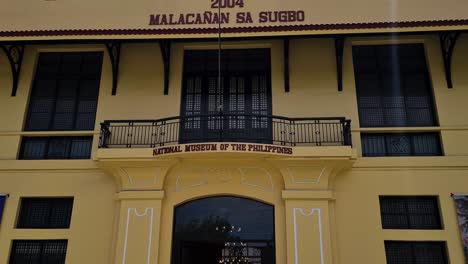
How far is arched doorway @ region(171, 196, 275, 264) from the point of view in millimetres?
10219

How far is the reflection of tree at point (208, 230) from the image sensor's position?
10367 millimetres

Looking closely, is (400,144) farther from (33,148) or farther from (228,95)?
(33,148)

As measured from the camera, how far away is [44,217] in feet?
35.4

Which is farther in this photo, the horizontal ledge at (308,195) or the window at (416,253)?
the horizontal ledge at (308,195)

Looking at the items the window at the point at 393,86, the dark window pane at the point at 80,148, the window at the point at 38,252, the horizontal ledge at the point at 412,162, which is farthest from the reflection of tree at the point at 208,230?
the window at the point at 393,86

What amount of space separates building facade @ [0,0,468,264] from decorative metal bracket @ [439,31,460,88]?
6cm

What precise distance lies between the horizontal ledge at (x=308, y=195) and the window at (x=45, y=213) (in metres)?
5.86

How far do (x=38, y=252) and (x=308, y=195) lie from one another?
7.11 meters

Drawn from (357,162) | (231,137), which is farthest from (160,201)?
(357,162)

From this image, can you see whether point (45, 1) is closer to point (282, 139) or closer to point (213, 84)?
point (213, 84)

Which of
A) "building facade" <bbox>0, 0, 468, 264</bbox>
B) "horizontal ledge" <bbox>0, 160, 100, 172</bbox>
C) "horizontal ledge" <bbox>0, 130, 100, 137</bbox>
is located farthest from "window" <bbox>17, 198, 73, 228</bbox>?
"horizontal ledge" <bbox>0, 130, 100, 137</bbox>

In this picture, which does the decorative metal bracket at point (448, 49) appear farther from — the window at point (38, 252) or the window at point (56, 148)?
the window at point (38, 252)

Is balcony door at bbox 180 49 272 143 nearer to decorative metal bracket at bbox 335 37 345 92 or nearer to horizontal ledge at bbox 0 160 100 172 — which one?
decorative metal bracket at bbox 335 37 345 92

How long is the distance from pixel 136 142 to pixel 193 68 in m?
2.85
